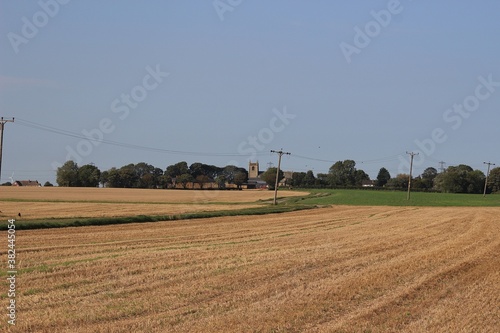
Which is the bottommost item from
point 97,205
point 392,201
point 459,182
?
point 97,205

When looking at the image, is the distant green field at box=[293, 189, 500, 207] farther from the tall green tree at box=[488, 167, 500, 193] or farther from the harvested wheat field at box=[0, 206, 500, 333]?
the tall green tree at box=[488, 167, 500, 193]

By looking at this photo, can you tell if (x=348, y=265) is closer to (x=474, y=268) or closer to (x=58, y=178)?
(x=474, y=268)

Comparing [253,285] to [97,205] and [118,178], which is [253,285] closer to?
[97,205]

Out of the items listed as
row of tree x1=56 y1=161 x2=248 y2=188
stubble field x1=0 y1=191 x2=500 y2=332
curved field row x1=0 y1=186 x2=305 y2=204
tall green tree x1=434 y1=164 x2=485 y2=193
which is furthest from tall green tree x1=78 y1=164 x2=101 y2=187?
stubble field x1=0 y1=191 x2=500 y2=332

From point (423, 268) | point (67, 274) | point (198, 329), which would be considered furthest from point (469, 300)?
point (67, 274)

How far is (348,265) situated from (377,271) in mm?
1175

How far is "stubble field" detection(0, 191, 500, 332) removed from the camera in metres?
10.5

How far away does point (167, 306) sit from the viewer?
448 inches

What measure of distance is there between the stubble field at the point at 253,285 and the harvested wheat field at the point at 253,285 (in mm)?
30

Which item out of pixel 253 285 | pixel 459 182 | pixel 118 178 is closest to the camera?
pixel 253 285

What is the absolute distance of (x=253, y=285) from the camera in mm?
13891

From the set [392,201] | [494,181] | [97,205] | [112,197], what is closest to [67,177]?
[112,197]

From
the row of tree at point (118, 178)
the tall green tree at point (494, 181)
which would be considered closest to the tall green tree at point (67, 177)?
the row of tree at point (118, 178)

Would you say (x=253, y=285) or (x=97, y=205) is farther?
(x=97, y=205)
